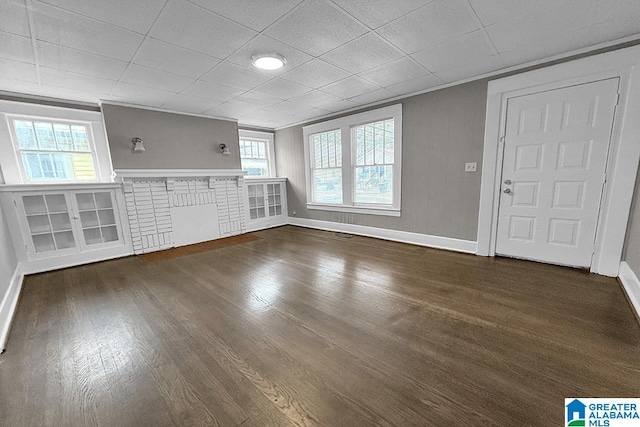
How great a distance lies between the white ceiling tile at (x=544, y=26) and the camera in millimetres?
1875

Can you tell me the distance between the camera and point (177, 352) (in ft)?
5.41

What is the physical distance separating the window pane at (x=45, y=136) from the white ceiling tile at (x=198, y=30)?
294 cm

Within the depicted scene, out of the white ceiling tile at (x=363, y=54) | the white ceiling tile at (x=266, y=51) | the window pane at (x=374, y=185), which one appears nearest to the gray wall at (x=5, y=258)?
the white ceiling tile at (x=266, y=51)

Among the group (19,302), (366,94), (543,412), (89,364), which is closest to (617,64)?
(366,94)

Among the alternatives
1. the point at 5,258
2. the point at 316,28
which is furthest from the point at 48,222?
the point at 316,28

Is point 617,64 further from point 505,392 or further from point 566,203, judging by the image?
point 505,392

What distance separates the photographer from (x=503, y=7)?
184 centimetres

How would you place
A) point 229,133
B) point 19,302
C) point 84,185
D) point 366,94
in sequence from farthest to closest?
point 229,133 → point 366,94 → point 84,185 → point 19,302

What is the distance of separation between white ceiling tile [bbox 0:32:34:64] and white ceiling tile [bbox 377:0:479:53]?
3067 mm

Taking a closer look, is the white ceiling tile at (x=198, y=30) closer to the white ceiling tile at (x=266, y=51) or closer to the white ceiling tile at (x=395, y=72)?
the white ceiling tile at (x=266, y=51)

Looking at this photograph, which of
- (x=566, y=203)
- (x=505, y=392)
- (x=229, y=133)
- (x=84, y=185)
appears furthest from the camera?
(x=229, y=133)

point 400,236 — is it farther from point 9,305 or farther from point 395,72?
point 9,305

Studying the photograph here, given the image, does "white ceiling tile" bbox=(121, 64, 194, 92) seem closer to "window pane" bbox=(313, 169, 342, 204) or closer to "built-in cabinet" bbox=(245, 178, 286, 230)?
"built-in cabinet" bbox=(245, 178, 286, 230)

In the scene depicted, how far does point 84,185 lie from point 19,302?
1718 mm
